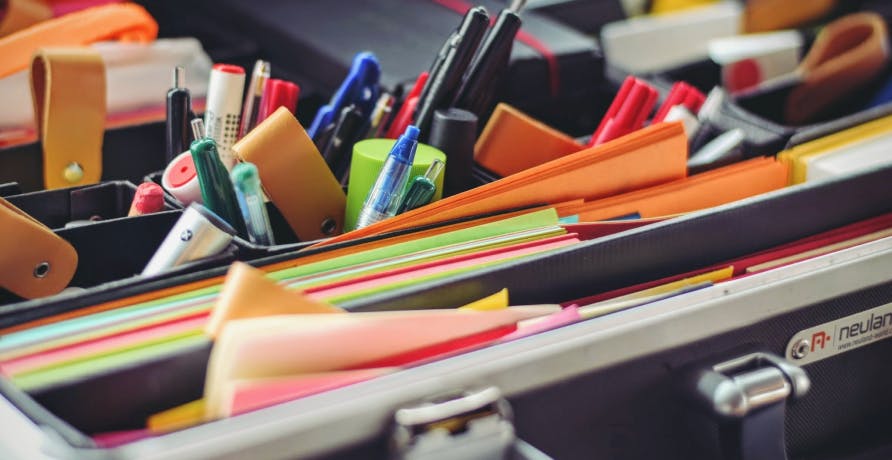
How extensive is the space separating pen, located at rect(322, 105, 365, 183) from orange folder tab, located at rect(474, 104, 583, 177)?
80mm

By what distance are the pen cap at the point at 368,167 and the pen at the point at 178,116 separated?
0.34 ft

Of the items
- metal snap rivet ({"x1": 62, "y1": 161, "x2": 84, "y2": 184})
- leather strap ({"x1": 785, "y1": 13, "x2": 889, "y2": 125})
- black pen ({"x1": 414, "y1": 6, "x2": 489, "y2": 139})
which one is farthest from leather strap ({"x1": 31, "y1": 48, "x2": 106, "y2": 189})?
leather strap ({"x1": 785, "y1": 13, "x2": 889, "y2": 125})

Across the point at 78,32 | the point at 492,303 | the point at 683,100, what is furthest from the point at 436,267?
the point at 78,32

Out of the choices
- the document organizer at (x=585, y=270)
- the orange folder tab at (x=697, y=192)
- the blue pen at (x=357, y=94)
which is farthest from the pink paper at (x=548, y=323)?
the blue pen at (x=357, y=94)

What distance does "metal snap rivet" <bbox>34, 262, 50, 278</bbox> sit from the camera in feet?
1.62

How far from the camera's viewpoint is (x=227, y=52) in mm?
856

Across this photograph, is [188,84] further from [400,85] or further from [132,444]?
[132,444]

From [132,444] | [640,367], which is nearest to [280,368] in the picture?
[132,444]

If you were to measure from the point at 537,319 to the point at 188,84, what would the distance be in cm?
42

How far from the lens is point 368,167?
0.55 metres

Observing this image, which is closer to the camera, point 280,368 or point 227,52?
point 280,368

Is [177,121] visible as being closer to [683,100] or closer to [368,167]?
[368,167]

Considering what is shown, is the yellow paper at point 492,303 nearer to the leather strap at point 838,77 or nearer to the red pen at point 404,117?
the red pen at point 404,117

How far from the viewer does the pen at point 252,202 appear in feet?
1.57
